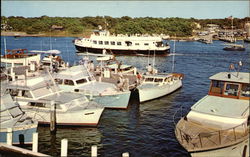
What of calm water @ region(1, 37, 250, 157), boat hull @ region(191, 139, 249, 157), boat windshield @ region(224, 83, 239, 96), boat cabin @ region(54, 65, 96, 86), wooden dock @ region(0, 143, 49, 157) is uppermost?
boat windshield @ region(224, 83, 239, 96)

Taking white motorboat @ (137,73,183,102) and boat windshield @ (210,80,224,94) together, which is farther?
white motorboat @ (137,73,183,102)

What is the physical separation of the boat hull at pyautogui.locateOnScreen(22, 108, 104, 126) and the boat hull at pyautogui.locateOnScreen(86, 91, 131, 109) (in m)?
5.02

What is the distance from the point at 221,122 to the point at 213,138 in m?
1.78

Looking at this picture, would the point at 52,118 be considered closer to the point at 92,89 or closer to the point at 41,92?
the point at 41,92

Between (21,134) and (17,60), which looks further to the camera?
(17,60)

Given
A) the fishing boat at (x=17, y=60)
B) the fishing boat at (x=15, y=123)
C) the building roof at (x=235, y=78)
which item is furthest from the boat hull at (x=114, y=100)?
the fishing boat at (x=17, y=60)

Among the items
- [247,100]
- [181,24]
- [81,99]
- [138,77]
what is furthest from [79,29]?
[247,100]

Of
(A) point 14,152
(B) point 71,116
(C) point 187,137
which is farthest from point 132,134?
(A) point 14,152

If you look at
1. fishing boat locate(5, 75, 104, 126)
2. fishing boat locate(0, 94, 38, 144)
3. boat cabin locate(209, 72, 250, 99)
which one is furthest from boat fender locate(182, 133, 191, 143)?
fishing boat locate(0, 94, 38, 144)

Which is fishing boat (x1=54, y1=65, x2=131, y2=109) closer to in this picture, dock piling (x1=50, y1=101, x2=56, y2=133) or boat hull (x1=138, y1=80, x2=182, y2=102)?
boat hull (x1=138, y1=80, x2=182, y2=102)

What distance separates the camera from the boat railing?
17.5m

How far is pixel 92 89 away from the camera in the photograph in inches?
1337

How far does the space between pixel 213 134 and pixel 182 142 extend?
190 centimetres

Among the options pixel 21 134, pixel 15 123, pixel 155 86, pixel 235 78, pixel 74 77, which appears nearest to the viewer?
pixel 235 78
